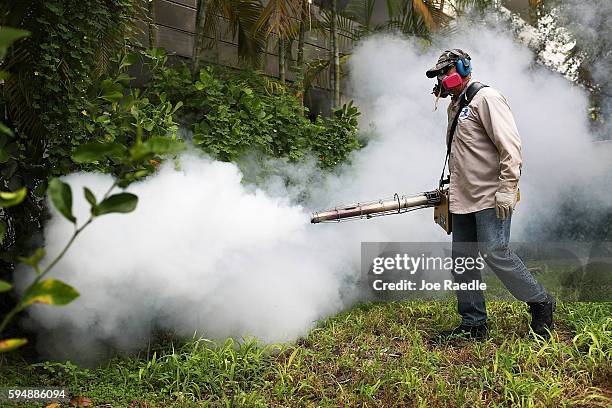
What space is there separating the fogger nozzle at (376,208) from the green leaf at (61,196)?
3149mm

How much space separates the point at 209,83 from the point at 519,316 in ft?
9.46

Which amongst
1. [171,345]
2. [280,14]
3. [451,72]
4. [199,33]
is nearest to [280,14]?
[280,14]

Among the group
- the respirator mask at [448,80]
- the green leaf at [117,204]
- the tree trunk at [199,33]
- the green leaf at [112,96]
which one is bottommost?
the green leaf at [117,204]

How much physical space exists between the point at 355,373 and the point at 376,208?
1255 mm

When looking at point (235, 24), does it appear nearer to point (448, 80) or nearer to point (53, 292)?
point (448, 80)

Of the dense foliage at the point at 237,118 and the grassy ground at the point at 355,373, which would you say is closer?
the grassy ground at the point at 355,373

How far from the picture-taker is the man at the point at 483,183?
367 centimetres

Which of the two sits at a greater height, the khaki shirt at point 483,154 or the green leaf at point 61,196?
the khaki shirt at point 483,154

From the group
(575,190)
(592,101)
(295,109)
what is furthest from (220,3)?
(592,101)

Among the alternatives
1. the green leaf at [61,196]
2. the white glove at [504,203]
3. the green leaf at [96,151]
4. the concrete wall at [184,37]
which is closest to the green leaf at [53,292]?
the green leaf at [61,196]

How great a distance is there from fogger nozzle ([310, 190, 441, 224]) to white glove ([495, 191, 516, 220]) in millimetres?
682

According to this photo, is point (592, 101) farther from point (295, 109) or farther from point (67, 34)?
point (67, 34)

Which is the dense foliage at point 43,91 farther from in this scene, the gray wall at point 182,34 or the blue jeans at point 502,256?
the gray wall at point 182,34

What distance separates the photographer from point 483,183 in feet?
12.5
